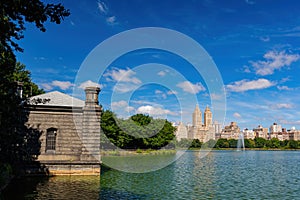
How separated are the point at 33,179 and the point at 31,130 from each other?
3.41m

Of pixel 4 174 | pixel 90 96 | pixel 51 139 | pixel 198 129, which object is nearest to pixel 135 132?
pixel 51 139

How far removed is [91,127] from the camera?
18.6m

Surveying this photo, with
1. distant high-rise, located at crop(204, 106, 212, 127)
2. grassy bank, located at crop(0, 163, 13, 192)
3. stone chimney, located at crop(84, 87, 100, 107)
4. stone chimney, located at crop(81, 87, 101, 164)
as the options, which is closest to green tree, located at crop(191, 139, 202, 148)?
distant high-rise, located at crop(204, 106, 212, 127)

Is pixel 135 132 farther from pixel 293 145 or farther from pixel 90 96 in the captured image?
pixel 293 145

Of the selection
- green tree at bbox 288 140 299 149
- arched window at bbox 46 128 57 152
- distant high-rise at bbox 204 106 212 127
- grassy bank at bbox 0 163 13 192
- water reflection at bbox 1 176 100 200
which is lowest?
green tree at bbox 288 140 299 149

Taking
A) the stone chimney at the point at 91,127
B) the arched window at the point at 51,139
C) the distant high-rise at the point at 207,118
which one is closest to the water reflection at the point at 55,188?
the stone chimney at the point at 91,127

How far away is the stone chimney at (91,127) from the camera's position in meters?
18.4

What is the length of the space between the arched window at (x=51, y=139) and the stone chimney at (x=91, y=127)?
1878 millimetres

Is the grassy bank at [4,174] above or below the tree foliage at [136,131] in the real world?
below

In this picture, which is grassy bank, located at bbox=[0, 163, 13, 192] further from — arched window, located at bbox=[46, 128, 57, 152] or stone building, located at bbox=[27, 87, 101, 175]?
arched window, located at bbox=[46, 128, 57, 152]

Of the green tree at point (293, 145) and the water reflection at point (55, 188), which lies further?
the green tree at point (293, 145)

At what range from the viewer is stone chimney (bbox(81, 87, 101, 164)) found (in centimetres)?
1838

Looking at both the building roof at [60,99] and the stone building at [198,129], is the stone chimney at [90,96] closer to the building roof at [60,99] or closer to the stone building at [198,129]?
the building roof at [60,99]

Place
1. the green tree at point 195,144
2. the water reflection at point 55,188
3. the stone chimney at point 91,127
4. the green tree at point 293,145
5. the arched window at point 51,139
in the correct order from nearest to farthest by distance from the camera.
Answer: the water reflection at point 55,188 → the stone chimney at point 91,127 → the arched window at point 51,139 → the green tree at point 195,144 → the green tree at point 293,145
